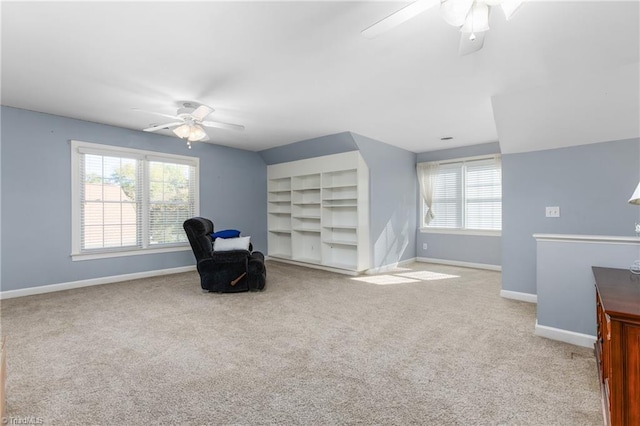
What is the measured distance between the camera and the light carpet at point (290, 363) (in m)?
1.68

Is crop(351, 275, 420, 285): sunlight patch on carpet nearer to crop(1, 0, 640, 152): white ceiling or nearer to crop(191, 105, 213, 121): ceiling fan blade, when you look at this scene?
crop(1, 0, 640, 152): white ceiling

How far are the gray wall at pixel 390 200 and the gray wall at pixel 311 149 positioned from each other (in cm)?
22

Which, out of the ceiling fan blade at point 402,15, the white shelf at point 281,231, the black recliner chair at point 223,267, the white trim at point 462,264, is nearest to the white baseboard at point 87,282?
the black recliner chair at point 223,267

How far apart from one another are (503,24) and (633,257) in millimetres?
1887

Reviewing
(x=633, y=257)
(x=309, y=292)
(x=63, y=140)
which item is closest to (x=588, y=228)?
(x=633, y=257)

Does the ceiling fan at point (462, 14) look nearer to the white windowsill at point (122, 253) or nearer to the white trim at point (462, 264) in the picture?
the white windowsill at point (122, 253)

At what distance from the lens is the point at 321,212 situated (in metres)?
5.76

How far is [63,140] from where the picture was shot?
4.20 m

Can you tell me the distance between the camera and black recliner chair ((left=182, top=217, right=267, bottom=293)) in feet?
13.3

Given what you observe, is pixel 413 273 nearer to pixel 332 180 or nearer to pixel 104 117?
pixel 332 180

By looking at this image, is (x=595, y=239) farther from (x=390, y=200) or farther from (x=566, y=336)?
(x=390, y=200)

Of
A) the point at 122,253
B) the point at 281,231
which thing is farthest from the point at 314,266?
the point at 122,253

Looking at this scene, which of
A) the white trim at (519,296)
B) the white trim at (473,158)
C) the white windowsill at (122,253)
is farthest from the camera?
the white trim at (473,158)

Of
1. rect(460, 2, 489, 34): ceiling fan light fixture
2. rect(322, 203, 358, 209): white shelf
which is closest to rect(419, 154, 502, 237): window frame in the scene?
rect(322, 203, 358, 209): white shelf
